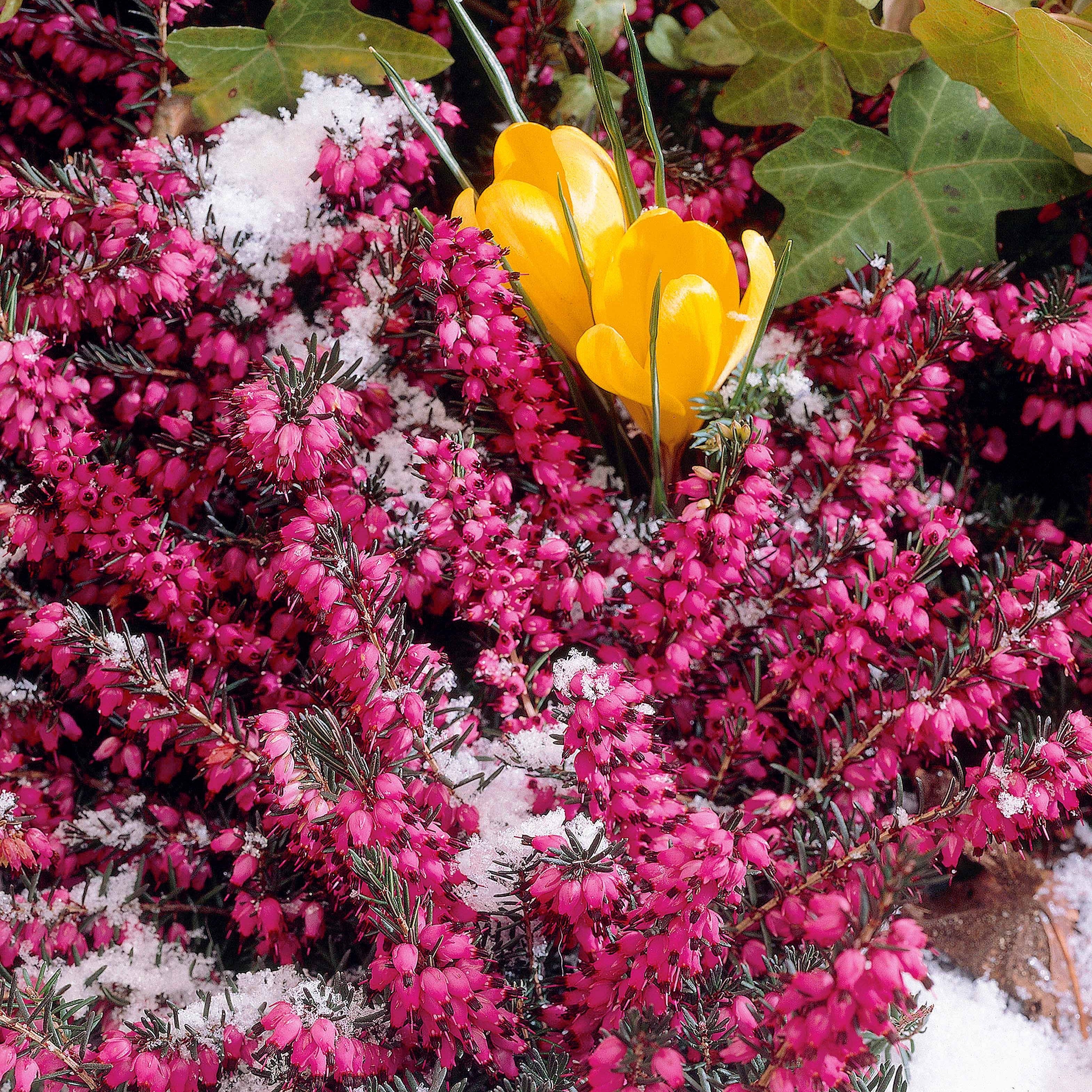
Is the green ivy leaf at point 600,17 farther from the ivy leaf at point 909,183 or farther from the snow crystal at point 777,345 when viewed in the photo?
the snow crystal at point 777,345

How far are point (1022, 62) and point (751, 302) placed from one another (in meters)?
0.31

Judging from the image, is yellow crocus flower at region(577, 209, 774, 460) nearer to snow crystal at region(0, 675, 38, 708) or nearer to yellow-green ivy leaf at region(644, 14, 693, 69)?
yellow-green ivy leaf at region(644, 14, 693, 69)

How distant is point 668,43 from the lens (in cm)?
93

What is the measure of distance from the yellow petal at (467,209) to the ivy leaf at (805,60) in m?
0.32

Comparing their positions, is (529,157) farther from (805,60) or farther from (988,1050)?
(988,1050)

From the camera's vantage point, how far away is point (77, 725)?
2.56 feet

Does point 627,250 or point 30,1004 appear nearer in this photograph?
point 30,1004

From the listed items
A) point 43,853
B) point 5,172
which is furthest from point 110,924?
point 5,172

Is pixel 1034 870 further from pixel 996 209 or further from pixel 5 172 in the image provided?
pixel 5 172

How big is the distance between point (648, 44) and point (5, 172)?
24.1 inches

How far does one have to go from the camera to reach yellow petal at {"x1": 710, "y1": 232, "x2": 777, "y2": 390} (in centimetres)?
67

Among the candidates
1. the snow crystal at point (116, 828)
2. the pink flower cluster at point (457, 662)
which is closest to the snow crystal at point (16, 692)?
the pink flower cluster at point (457, 662)

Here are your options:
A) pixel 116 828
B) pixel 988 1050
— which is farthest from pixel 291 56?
pixel 988 1050

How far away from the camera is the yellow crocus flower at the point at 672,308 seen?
627mm
